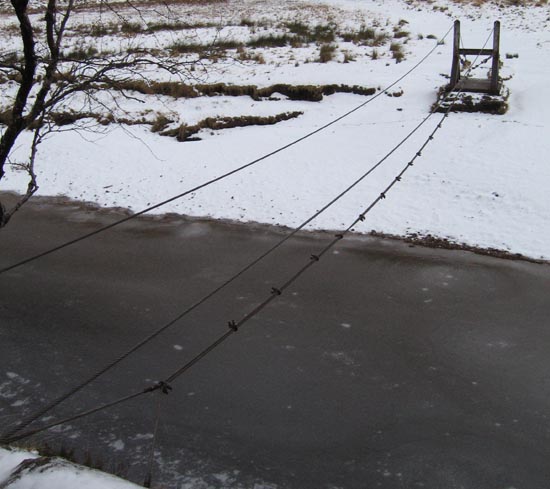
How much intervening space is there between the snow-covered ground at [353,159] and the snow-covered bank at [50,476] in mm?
7173

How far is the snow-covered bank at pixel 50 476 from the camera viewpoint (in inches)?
120

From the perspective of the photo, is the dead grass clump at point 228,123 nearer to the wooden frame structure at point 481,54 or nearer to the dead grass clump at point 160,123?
the dead grass clump at point 160,123

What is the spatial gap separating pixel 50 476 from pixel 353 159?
11272 mm

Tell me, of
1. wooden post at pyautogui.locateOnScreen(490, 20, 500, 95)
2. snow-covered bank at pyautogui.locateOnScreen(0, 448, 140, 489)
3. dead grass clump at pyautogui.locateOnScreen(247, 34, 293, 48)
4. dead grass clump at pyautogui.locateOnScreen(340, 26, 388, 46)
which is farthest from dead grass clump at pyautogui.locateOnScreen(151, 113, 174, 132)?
snow-covered bank at pyautogui.locateOnScreen(0, 448, 140, 489)

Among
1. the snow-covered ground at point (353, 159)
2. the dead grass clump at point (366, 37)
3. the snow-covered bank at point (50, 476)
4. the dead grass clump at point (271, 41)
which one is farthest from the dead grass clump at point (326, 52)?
the snow-covered bank at point (50, 476)

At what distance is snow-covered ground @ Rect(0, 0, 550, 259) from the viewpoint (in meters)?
10.9

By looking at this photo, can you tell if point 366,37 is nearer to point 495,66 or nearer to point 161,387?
point 495,66

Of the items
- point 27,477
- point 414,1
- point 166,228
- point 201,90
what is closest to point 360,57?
point 201,90

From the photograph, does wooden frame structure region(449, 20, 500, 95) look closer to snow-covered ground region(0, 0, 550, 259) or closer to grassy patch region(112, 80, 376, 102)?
snow-covered ground region(0, 0, 550, 259)

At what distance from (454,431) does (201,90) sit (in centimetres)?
1492

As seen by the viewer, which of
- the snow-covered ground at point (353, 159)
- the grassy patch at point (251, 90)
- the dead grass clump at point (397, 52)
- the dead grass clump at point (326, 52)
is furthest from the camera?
the dead grass clump at point (326, 52)

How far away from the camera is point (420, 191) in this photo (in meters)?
11.7

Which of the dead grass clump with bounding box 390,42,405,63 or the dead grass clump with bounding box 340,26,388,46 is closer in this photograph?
the dead grass clump with bounding box 390,42,405,63

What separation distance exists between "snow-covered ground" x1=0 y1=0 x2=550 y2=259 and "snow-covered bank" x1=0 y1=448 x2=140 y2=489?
717 centimetres
